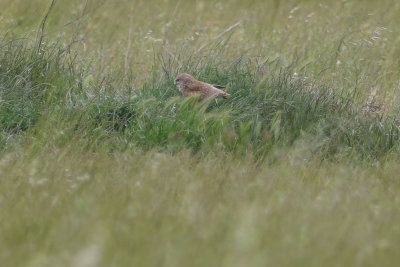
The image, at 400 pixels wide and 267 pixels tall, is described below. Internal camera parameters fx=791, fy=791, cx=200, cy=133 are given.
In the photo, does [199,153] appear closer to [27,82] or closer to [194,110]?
[194,110]

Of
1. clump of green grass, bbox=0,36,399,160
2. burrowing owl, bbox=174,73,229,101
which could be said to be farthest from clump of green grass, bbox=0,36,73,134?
burrowing owl, bbox=174,73,229,101

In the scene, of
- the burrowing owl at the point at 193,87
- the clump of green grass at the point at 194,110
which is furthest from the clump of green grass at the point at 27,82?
the burrowing owl at the point at 193,87

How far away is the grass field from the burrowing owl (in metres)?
0.11

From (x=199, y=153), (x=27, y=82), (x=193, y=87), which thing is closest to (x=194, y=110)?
(x=193, y=87)

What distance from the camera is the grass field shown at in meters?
3.55

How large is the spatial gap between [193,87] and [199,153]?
3.03 feet

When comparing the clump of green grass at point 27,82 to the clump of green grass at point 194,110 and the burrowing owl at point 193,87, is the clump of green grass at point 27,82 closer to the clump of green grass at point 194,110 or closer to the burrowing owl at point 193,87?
the clump of green grass at point 194,110

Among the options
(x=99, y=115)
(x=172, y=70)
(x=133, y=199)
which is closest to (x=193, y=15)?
(x=172, y=70)

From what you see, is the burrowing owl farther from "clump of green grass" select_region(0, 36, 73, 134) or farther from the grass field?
"clump of green grass" select_region(0, 36, 73, 134)

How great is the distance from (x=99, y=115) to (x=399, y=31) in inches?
193

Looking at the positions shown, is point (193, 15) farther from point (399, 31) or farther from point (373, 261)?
point (373, 261)

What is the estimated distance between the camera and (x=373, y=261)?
341 centimetres

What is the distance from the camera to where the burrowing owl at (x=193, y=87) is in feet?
20.2

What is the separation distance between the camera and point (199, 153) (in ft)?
17.8
